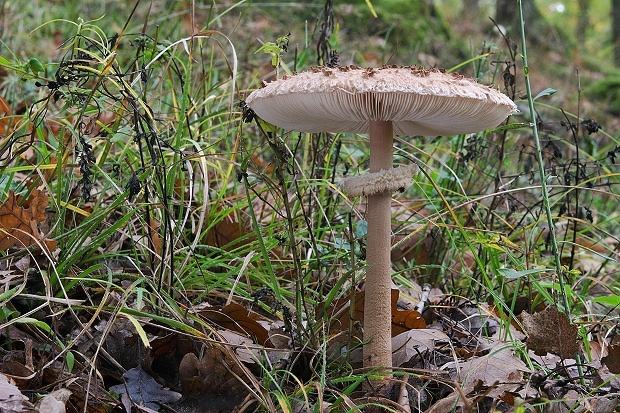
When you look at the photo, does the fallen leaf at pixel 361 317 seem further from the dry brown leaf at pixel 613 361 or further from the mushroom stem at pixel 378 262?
the dry brown leaf at pixel 613 361

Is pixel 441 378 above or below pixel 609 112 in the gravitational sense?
below

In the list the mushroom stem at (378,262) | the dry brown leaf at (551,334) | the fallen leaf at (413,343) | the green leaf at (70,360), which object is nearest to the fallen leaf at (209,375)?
the green leaf at (70,360)

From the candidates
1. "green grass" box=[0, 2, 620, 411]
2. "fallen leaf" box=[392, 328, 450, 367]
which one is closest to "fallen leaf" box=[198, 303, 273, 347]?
"green grass" box=[0, 2, 620, 411]

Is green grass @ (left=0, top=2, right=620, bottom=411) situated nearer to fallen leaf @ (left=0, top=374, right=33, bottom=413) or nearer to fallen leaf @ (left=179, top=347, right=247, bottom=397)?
fallen leaf @ (left=179, top=347, right=247, bottom=397)

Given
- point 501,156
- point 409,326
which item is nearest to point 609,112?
point 501,156

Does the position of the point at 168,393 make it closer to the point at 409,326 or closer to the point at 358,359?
the point at 358,359

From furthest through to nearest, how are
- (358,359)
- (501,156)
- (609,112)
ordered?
(609,112)
(501,156)
(358,359)
